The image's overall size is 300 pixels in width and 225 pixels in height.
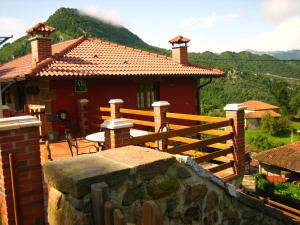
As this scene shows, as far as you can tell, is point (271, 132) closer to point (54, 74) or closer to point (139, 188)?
point (54, 74)

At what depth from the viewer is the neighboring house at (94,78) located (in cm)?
1154

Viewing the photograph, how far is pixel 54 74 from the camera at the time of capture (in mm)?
10875

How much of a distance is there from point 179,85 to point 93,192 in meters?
13.6

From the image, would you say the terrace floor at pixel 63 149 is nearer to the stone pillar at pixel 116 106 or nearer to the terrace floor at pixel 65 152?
the terrace floor at pixel 65 152

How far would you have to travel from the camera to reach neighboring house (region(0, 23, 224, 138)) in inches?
454

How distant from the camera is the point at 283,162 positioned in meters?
27.7

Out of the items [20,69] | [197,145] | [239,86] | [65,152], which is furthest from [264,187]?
[239,86]

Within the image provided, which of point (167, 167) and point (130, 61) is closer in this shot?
point (167, 167)

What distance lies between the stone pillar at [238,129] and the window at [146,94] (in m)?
7.38

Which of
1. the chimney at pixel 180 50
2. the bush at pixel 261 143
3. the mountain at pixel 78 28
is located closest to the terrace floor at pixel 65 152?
the chimney at pixel 180 50

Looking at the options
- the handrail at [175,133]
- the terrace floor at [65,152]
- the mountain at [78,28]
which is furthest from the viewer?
the mountain at [78,28]

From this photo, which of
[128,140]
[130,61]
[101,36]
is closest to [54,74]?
[130,61]

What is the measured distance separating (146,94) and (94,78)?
304cm

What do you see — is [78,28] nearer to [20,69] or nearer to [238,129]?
[20,69]
